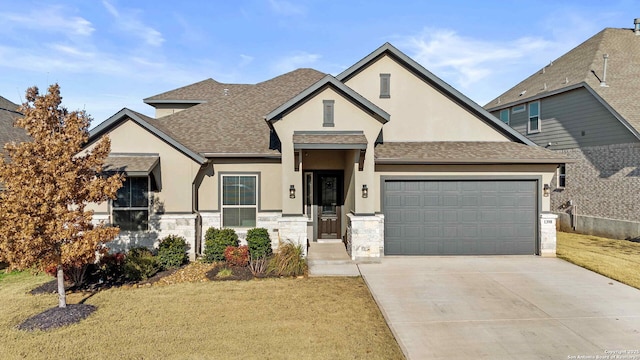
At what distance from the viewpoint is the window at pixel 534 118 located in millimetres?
20494

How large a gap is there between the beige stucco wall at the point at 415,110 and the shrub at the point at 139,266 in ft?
29.5

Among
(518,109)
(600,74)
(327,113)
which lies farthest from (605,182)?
(327,113)

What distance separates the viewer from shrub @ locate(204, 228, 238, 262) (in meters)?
11.8

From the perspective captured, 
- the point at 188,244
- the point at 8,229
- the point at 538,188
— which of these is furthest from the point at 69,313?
the point at 538,188

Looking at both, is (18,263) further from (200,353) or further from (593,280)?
(593,280)

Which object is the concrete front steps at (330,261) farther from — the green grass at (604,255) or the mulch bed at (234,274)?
the green grass at (604,255)

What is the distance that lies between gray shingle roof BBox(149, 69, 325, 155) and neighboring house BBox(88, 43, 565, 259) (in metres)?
0.09

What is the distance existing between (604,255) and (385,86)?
32.5 feet

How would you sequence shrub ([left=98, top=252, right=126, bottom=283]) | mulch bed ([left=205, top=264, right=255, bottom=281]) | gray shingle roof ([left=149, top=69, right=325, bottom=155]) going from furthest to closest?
gray shingle roof ([left=149, top=69, right=325, bottom=155]) → mulch bed ([left=205, top=264, right=255, bottom=281]) → shrub ([left=98, top=252, right=126, bottom=283])

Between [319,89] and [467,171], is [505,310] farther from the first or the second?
[319,89]

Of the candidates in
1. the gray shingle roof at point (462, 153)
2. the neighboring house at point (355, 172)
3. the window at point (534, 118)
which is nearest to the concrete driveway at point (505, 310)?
the neighboring house at point (355, 172)

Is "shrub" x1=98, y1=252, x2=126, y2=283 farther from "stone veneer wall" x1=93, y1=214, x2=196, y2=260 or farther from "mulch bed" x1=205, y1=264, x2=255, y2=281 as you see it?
"mulch bed" x1=205, y1=264, x2=255, y2=281

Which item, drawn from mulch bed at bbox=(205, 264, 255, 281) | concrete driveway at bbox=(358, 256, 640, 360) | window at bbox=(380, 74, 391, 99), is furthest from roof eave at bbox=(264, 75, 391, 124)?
concrete driveway at bbox=(358, 256, 640, 360)

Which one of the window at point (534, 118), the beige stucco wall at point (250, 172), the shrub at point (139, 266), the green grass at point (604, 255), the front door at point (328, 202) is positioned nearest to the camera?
the shrub at point (139, 266)
